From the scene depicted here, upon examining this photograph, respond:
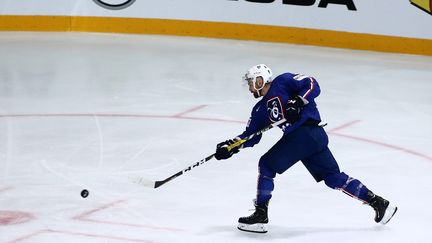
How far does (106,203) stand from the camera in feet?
20.1

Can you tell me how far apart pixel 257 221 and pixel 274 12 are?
23.2 feet

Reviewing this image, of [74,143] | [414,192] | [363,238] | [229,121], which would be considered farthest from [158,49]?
[363,238]

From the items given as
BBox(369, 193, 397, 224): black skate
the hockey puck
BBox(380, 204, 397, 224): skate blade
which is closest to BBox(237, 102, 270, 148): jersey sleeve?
BBox(369, 193, 397, 224): black skate

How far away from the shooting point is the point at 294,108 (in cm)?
539

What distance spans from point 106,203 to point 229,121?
106 inches

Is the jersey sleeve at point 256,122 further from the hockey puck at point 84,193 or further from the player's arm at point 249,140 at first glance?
the hockey puck at point 84,193

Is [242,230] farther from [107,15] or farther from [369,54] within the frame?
[107,15]

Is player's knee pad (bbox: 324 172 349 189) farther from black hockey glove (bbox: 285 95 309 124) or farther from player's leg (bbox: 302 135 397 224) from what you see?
black hockey glove (bbox: 285 95 309 124)

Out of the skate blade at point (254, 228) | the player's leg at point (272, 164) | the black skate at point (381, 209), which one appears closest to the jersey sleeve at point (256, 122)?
the player's leg at point (272, 164)

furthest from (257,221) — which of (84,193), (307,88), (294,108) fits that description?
(84,193)

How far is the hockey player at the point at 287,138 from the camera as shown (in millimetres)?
5488

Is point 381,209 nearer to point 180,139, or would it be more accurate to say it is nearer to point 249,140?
point 249,140

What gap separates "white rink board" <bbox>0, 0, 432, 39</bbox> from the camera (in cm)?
1162

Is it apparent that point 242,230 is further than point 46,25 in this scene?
No
